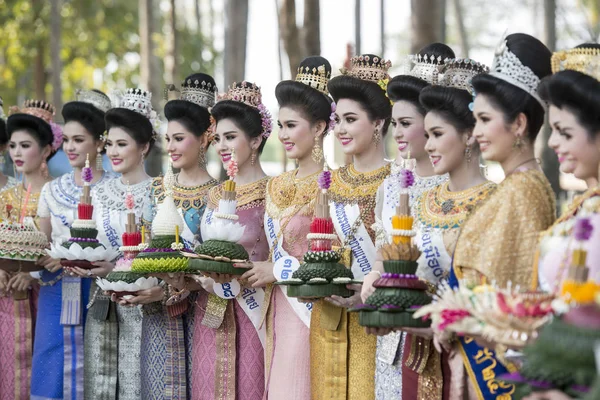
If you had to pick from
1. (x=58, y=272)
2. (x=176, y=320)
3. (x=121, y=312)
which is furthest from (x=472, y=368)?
(x=58, y=272)

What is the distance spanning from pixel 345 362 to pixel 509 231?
1729mm

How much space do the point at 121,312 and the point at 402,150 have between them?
2674mm

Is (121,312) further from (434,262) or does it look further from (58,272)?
(434,262)

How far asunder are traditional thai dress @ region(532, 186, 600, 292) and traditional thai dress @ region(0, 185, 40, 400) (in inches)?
190

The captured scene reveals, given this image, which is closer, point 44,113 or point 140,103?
point 140,103

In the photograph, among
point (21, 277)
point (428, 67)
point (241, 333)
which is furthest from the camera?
point (21, 277)

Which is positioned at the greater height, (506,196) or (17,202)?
(17,202)

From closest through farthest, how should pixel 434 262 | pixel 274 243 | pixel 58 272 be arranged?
pixel 434 262 → pixel 274 243 → pixel 58 272

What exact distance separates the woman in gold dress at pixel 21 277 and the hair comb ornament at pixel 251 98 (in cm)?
202

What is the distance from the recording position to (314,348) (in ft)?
18.6

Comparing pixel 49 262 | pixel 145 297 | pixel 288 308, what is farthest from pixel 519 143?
pixel 49 262

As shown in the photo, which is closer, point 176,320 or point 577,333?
point 577,333

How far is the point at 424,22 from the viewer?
471 inches

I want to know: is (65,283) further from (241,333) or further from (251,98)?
(251,98)
